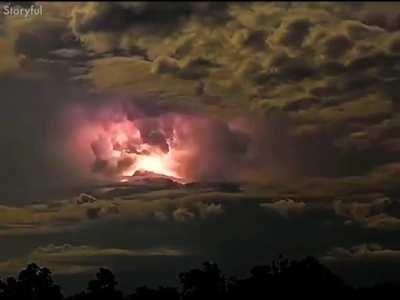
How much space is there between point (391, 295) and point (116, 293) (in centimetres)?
4038

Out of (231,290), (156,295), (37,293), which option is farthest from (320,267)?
(37,293)

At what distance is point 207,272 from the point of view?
12025cm

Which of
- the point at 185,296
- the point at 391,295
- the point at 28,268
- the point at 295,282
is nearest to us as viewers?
the point at 391,295

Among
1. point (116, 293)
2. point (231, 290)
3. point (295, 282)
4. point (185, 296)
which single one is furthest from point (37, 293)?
point (295, 282)

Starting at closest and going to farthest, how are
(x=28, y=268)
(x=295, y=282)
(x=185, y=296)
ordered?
(x=295, y=282) < (x=185, y=296) < (x=28, y=268)

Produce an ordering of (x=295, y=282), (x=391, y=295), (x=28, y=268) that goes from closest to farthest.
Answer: (x=391, y=295), (x=295, y=282), (x=28, y=268)

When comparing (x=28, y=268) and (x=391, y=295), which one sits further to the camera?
(x=28, y=268)

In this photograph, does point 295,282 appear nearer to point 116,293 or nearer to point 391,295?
point 391,295

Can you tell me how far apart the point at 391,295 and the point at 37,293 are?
53757mm

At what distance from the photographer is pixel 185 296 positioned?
383 ft

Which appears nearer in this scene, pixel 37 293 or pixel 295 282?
pixel 295 282

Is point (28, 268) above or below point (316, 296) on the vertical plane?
above

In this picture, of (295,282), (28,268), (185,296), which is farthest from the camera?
(28,268)

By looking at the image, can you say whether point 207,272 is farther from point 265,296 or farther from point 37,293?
point 37,293
